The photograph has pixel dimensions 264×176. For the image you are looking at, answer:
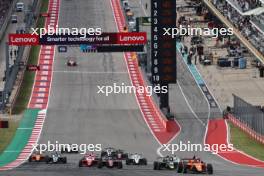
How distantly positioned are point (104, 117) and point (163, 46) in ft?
23.5

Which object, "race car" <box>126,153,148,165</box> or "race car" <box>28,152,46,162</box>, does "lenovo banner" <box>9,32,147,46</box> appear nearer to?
"race car" <box>28,152,46,162</box>

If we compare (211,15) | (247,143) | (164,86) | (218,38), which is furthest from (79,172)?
(211,15)

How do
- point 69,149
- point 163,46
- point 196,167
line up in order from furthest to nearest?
point 163,46 < point 69,149 < point 196,167

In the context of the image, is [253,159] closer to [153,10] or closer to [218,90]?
[153,10]

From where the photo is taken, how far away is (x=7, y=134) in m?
70.1

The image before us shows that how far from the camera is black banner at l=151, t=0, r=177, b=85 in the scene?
234 ft

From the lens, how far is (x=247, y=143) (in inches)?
2633

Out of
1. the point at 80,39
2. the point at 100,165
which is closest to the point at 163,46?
the point at 80,39

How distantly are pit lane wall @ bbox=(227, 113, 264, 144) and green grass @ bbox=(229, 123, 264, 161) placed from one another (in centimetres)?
21

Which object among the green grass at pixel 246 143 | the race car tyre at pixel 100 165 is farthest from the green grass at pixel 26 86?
the race car tyre at pixel 100 165

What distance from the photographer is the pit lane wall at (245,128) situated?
67.1 metres

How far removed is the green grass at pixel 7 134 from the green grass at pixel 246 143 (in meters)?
12.6

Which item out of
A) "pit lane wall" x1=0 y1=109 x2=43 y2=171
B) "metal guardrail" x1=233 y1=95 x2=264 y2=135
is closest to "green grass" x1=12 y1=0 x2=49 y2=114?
"pit lane wall" x1=0 y1=109 x2=43 y2=171

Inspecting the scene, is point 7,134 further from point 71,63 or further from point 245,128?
point 71,63
